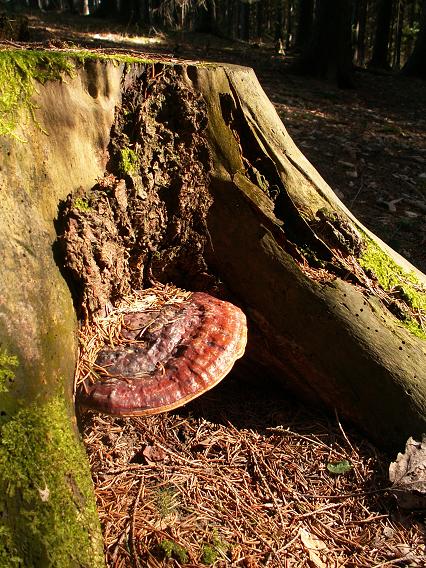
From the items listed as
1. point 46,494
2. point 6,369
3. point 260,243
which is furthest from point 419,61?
point 46,494

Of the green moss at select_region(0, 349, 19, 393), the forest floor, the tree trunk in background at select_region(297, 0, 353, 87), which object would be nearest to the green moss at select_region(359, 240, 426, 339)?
the forest floor

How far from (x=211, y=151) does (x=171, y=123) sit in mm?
299

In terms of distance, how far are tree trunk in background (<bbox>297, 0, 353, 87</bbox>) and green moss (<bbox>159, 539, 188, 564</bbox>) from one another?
1632cm

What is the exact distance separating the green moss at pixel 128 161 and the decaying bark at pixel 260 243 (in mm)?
12

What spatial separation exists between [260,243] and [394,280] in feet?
3.36

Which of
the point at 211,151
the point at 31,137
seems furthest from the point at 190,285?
the point at 31,137

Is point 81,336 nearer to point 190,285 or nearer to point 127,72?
point 190,285

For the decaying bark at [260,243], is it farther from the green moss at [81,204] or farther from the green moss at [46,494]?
the green moss at [46,494]

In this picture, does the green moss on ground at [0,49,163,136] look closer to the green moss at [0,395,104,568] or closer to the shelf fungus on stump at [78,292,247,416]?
the shelf fungus on stump at [78,292,247,416]

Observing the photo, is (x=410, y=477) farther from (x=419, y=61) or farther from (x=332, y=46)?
(x=419, y=61)

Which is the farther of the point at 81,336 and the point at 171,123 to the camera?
the point at 171,123

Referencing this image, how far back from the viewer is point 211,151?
3203 mm

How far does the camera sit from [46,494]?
1948 millimetres

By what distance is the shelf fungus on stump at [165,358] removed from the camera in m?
2.46
